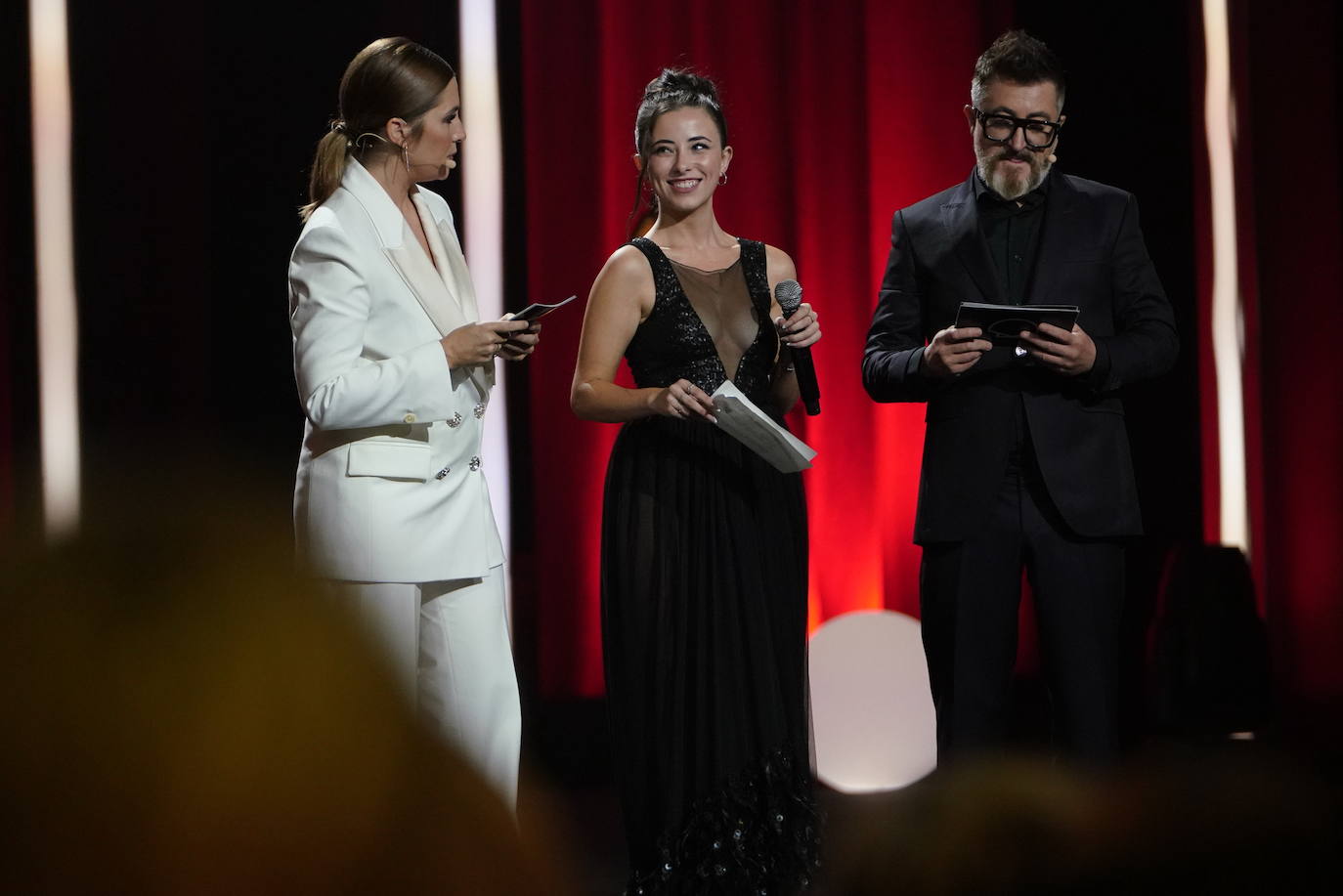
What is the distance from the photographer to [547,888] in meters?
0.57

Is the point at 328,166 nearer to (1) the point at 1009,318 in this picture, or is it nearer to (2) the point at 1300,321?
(1) the point at 1009,318

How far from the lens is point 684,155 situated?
7.76ft

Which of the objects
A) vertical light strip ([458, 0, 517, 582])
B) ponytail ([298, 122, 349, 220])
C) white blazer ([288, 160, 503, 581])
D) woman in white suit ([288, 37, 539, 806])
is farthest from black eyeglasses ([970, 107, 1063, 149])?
vertical light strip ([458, 0, 517, 582])

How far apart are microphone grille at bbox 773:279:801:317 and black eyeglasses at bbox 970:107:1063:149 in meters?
0.47

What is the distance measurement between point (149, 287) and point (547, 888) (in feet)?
12.1

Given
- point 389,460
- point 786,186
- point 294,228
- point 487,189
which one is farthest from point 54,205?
point 389,460

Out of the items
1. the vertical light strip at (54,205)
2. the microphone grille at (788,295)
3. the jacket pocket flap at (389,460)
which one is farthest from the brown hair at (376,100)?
the vertical light strip at (54,205)

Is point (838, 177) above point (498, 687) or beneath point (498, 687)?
above

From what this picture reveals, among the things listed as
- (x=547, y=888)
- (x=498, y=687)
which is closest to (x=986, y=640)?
(x=498, y=687)

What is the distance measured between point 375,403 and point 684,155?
80 cm

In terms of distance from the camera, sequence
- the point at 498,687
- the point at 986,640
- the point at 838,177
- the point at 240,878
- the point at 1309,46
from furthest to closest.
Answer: the point at 838,177, the point at 1309,46, the point at 986,640, the point at 498,687, the point at 240,878

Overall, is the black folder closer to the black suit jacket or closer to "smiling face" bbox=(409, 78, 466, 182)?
the black suit jacket

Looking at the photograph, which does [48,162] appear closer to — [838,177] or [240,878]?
[838,177]

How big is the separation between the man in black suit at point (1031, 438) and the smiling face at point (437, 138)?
87 cm
